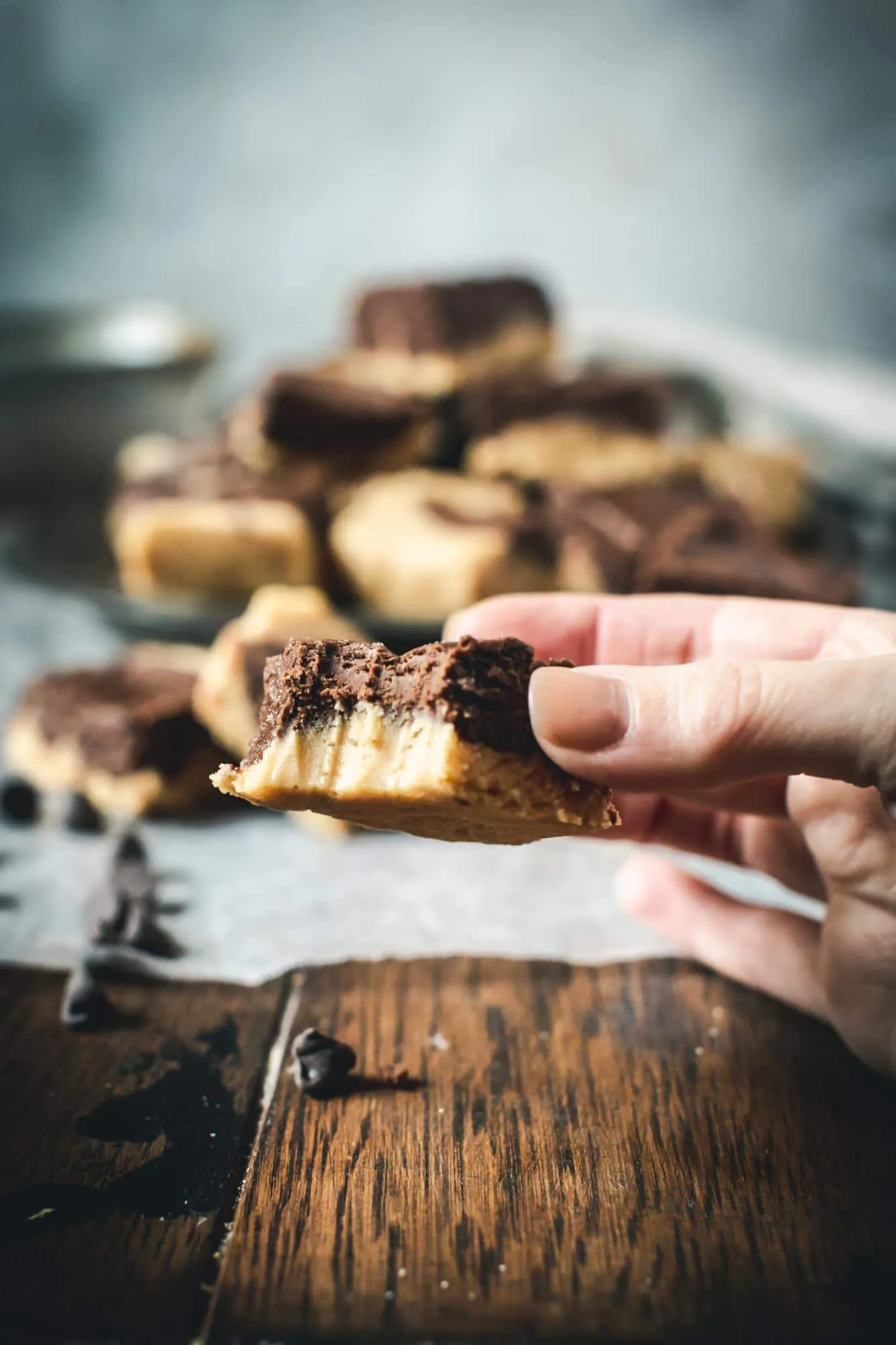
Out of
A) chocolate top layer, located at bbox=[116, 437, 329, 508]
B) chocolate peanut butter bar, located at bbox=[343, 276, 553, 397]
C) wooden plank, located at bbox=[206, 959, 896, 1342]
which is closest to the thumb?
wooden plank, located at bbox=[206, 959, 896, 1342]

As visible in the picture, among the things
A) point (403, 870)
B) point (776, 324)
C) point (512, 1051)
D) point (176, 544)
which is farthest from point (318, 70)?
point (512, 1051)

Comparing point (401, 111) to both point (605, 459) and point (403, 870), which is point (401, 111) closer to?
point (605, 459)

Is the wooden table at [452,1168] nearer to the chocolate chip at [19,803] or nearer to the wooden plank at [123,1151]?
the wooden plank at [123,1151]

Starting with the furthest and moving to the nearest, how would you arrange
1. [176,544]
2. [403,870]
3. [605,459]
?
1. [605,459]
2. [176,544]
3. [403,870]

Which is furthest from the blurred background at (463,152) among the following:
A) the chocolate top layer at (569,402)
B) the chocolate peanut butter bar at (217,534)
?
the chocolate peanut butter bar at (217,534)

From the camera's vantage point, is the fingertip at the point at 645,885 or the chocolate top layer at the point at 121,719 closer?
the fingertip at the point at 645,885

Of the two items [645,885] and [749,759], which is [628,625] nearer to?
[645,885]
